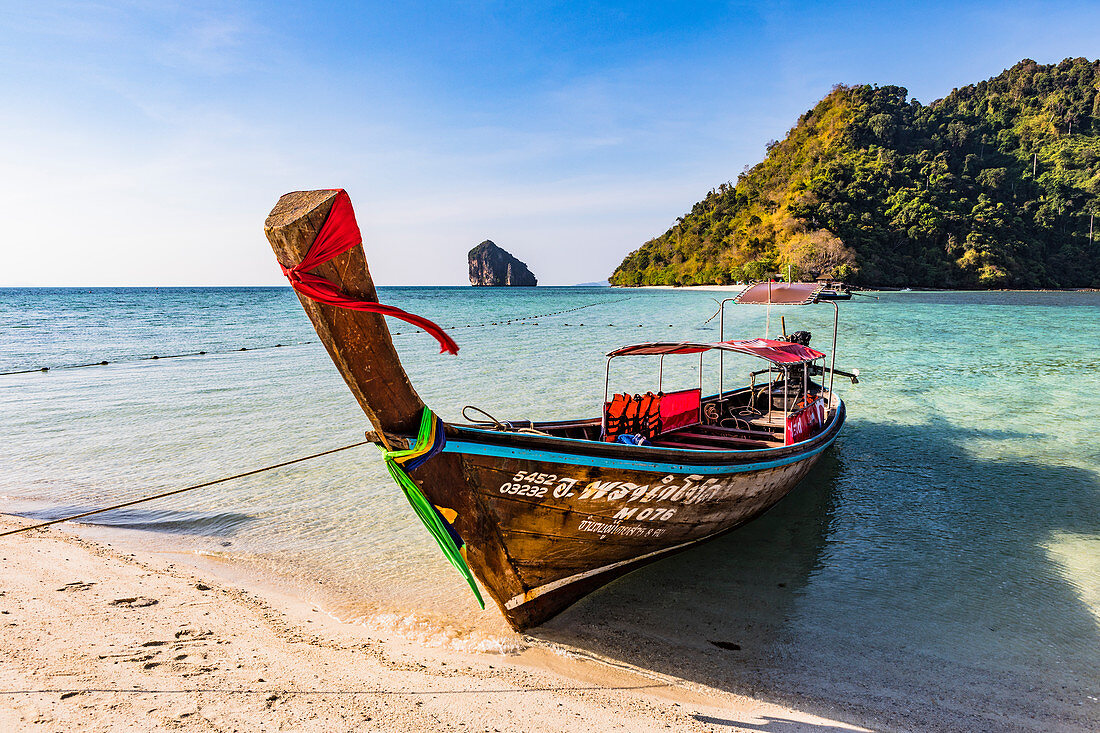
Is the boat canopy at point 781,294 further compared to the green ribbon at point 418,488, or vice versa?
the boat canopy at point 781,294

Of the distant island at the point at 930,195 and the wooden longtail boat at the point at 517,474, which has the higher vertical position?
the distant island at the point at 930,195

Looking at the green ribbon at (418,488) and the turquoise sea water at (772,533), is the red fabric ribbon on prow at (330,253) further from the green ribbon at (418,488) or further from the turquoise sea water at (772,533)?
the turquoise sea water at (772,533)

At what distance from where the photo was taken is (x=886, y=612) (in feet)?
18.8

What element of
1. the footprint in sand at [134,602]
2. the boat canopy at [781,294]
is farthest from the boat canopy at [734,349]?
the footprint in sand at [134,602]

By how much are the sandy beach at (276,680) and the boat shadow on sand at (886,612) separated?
1.55 feet

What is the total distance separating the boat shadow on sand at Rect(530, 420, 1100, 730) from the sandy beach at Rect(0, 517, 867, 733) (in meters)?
0.47

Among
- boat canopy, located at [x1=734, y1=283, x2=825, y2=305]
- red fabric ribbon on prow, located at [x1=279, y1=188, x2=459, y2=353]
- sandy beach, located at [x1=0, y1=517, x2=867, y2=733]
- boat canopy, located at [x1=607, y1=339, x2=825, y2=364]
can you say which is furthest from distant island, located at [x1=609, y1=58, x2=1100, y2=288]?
red fabric ribbon on prow, located at [x1=279, y1=188, x2=459, y2=353]

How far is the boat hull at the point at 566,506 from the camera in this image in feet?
14.3

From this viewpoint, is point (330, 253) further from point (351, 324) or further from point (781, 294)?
point (781, 294)

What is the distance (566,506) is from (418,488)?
1298 mm

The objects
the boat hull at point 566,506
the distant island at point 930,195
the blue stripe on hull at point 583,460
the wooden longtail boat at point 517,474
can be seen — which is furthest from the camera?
the distant island at point 930,195

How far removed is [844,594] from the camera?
6.09 meters

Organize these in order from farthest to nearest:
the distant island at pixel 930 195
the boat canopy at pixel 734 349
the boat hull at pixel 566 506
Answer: the distant island at pixel 930 195 → the boat canopy at pixel 734 349 → the boat hull at pixel 566 506

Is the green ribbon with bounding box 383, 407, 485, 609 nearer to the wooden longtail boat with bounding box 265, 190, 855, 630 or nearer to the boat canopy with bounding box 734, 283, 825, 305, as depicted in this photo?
the wooden longtail boat with bounding box 265, 190, 855, 630
